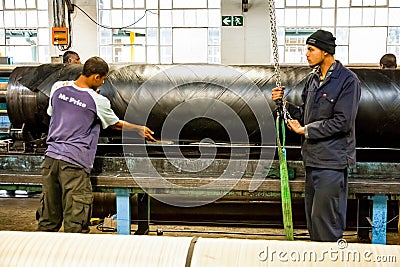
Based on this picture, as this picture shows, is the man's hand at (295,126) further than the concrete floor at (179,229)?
No

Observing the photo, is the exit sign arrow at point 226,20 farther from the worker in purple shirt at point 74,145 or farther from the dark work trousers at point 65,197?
A: the dark work trousers at point 65,197

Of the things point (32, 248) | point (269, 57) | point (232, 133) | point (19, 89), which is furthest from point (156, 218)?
point (269, 57)

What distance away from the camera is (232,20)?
650cm

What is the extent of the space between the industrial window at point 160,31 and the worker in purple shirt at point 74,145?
459cm

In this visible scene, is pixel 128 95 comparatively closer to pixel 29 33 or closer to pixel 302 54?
pixel 302 54

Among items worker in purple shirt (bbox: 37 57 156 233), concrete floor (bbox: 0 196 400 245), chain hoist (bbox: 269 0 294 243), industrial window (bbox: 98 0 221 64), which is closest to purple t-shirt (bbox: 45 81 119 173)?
worker in purple shirt (bbox: 37 57 156 233)

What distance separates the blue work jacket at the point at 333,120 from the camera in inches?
74.1

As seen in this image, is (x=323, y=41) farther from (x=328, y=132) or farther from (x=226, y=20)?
(x=226, y=20)

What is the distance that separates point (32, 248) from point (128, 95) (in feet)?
5.45

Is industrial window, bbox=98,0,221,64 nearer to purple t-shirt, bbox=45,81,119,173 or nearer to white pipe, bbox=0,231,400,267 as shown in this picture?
purple t-shirt, bbox=45,81,119,173

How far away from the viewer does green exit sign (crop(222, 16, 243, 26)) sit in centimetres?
648

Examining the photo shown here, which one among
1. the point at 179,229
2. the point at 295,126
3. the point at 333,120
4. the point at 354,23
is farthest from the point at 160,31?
the point at 333,120

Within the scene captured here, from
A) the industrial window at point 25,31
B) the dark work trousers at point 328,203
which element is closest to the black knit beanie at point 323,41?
the dark work trousers at point 328,203

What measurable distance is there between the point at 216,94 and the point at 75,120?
72 centimetres
